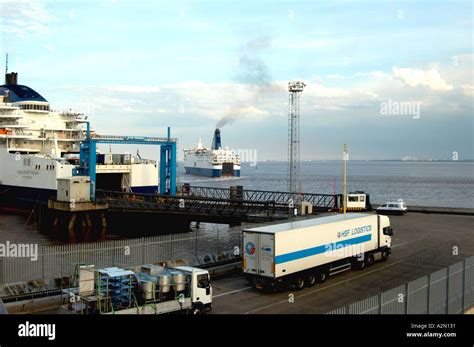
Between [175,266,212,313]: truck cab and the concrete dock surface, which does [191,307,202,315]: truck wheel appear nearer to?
[175,266,212,313]: truck cab

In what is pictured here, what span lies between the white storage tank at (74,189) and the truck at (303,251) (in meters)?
31.7

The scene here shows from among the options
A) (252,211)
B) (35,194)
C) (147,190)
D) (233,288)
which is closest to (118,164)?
(147,190)

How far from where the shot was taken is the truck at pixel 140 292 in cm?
1538

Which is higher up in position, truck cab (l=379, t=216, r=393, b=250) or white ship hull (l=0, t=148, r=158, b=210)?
white ship hull (l=0, t=148, r=158, b=210)

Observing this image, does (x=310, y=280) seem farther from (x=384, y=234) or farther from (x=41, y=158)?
(x=41, y=158)

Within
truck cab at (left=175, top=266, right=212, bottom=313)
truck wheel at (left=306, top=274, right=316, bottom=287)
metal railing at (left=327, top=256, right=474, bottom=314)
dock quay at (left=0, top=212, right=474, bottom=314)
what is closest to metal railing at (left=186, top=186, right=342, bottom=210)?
dock quay at (left=0, top=212, right=474, bottom=314)

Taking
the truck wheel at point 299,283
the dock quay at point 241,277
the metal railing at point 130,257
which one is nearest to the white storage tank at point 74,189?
the dock quay at point 241,277

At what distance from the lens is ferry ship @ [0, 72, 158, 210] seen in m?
58.0

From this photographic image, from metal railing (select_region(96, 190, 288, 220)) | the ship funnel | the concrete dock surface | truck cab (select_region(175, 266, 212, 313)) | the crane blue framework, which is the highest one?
the ship funnel

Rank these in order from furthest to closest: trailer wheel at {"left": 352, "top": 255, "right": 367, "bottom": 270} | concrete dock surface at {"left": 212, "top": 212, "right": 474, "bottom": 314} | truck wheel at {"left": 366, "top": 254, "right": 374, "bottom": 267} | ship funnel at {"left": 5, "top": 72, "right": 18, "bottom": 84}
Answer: ship funnel at {"left": 5, "top": 72, "right": 18, "bottom": 84}
truck wheel at {"left": 366, "top": 254, "right": 374, "bottom": 267}
trailer wheel at {"left": 352, "top": 255, "right": 367, "bottom": 270}
concrete dock surface at {"left": 212, "top": 212, "right": 474, "bottom": 314}

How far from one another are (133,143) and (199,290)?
4221 cm

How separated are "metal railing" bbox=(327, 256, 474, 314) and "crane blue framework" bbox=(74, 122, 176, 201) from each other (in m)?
40.3

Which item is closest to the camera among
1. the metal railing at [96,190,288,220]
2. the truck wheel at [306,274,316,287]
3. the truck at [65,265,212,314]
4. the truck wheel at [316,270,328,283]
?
the truck at [65,265,212,314]

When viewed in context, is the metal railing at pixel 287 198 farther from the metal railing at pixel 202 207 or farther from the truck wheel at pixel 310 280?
the truck wheel at pixel 310 280
